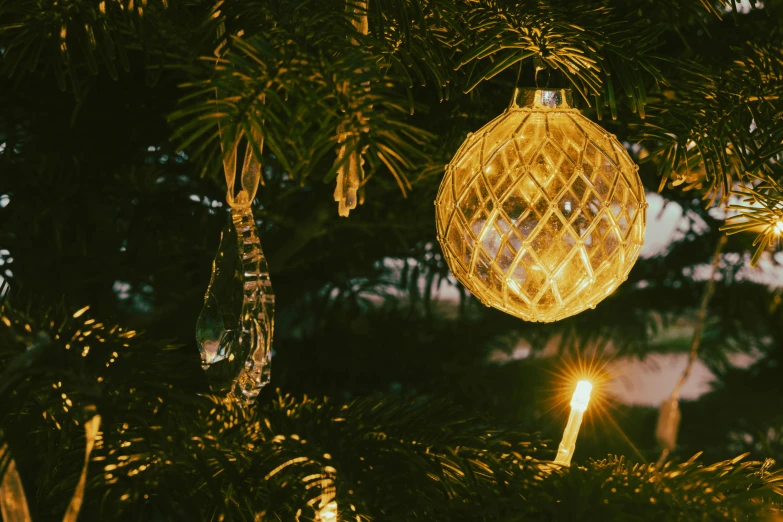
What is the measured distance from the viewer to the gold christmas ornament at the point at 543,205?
1.23 feet

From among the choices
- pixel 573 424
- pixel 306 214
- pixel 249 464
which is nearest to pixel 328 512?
pixel 249 464

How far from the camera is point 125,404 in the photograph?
290 mm

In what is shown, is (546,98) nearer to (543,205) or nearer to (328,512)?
(543,205)

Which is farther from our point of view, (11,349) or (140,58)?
(140,58)

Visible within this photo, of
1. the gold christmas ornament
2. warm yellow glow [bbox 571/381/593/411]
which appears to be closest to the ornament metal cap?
the gold christmas ornament

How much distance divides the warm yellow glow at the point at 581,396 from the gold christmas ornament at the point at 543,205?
51mm

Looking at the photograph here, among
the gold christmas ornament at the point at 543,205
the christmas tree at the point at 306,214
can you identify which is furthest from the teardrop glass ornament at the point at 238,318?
the gold christmas ornament at the point at 543,205

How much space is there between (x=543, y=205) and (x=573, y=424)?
0.40 feet

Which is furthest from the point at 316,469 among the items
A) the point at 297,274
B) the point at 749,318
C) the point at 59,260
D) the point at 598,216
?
the point at 749,318

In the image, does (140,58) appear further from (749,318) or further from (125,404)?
(749,318)

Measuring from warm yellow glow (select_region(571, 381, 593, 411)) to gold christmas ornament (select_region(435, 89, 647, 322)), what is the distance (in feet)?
0.17

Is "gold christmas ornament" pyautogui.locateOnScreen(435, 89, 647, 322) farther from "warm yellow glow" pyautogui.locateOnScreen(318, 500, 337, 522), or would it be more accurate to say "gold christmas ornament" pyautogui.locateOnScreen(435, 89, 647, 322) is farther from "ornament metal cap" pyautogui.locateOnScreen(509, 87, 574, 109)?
"warm yellow glow" pyautogui.locateOnScreen(318, 500, 337, 522)

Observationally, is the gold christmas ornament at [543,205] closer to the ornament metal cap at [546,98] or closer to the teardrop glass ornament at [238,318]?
the ornament metal cap at [546,98]

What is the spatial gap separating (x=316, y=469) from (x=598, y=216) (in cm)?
19
